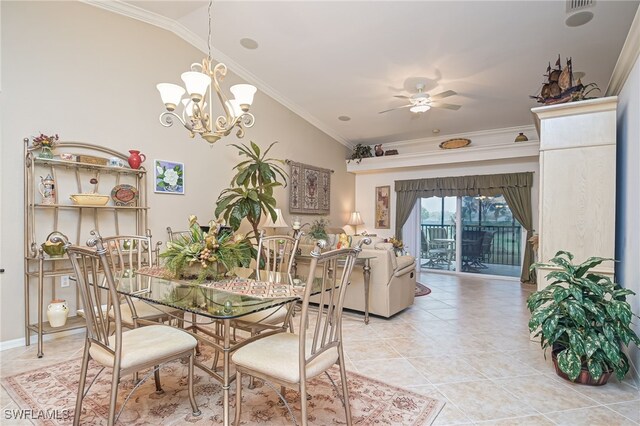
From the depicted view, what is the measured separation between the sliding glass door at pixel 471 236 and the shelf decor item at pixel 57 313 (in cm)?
669

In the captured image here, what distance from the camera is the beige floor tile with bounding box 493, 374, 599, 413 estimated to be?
86.7 inches

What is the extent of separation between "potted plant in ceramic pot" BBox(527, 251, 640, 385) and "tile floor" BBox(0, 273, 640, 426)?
0.17m

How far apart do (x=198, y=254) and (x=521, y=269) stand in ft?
21.2

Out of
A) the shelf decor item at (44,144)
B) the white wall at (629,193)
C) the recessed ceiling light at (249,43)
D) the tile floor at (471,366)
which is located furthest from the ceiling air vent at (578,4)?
the shelf decor item at (44,144)

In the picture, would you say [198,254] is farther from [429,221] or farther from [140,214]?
[429,221]

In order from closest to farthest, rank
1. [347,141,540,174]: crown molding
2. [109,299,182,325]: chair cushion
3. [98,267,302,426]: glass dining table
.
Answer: [98,267,302,426]: glass dining table → [109,299,182,325]: chair cushion → [347,141,540,174]: crown molding

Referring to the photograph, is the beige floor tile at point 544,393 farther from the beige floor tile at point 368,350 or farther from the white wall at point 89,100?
the white wall at point 89,100

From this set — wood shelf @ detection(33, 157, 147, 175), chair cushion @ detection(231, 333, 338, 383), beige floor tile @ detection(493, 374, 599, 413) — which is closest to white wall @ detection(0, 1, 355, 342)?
wood shelf @ detection(33, 157, 147, 175)

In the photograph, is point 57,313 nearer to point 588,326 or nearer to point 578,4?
point 588,326

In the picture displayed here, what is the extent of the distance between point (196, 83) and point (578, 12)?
12.4 ft

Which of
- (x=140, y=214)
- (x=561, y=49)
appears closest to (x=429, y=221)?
(x=561, y=49)

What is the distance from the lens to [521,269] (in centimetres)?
658

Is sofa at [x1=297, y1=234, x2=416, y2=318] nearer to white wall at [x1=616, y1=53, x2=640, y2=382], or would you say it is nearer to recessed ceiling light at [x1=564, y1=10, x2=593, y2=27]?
white wall at [x1=616, y1=53, x2=640, y2=382]

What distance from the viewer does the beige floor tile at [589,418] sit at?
201 cm
